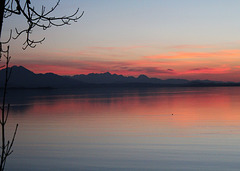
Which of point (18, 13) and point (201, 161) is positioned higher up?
point (18, 13)

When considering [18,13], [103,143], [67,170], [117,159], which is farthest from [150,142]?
[18,13]

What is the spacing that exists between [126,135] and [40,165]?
527 cm

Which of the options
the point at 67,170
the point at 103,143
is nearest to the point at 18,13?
the point at 67,170

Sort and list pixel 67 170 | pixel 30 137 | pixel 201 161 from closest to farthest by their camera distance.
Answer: pixel 67 170, pixel 201 161, pixel 30 137

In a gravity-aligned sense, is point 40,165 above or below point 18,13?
below

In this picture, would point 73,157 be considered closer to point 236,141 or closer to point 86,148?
point 86,148

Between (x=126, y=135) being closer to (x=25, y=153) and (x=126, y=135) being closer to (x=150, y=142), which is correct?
(x=150, y=142)

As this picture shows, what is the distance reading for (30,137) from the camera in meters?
13.2

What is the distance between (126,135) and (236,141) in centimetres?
432

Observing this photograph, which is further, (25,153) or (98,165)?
(25,153)

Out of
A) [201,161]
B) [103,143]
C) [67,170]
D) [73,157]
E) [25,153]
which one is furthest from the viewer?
[103,143]

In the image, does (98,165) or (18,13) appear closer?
(18,13)

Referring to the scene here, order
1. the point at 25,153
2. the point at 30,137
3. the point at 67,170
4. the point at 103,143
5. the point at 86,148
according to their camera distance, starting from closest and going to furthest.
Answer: the point at 67,170 < the point at 25,153 < the point at 86,148 < the point at 103,143 < the point at 30,137

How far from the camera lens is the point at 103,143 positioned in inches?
462
